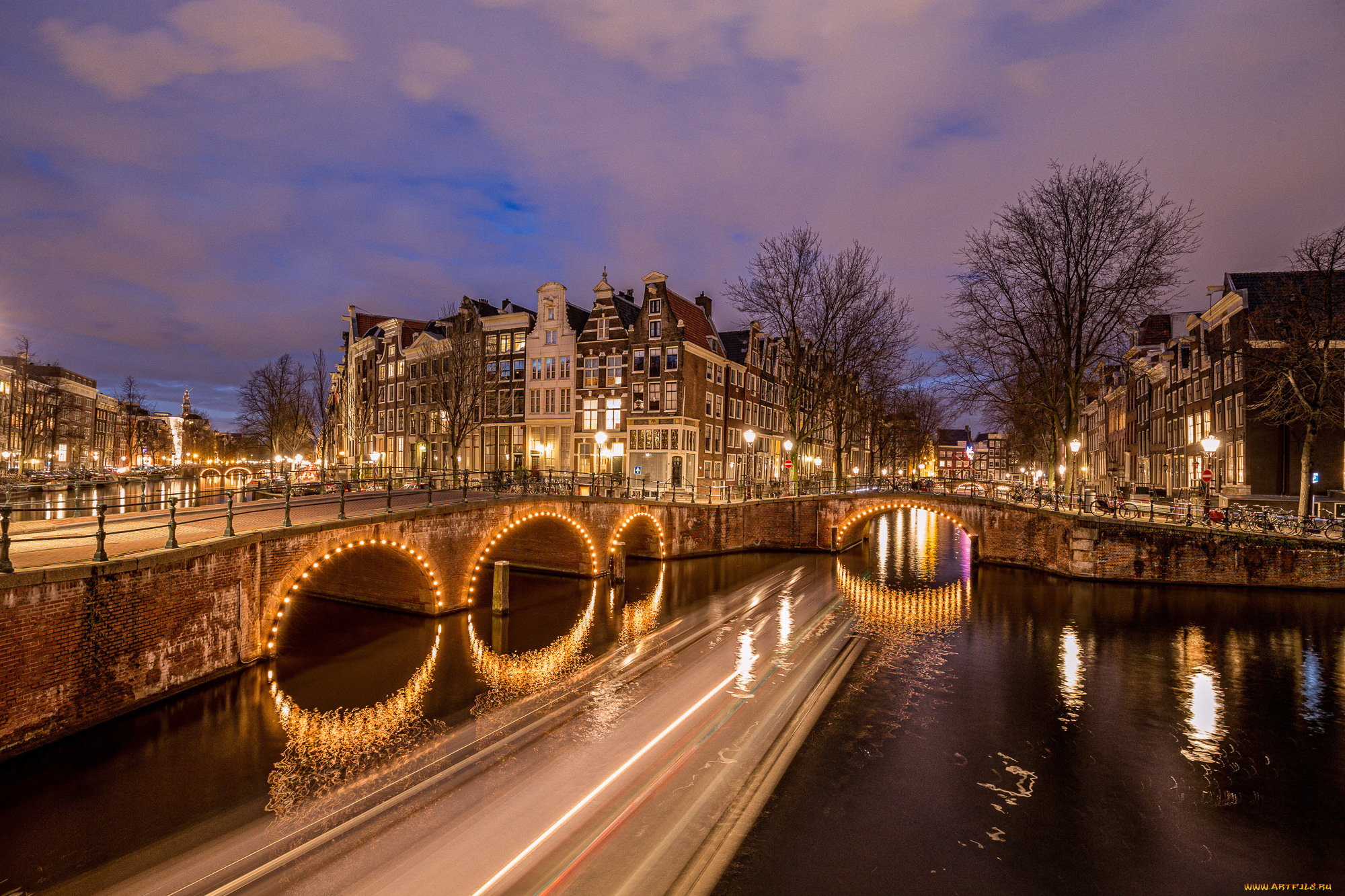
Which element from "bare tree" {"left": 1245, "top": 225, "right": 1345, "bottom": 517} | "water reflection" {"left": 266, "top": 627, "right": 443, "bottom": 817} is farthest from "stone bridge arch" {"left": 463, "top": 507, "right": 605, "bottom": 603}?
"bare tree" {"left": 1245, "top": 225, "right": 1345, "bottom": 517}

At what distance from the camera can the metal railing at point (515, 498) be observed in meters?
13.6

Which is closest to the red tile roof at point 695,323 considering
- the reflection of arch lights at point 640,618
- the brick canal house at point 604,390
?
the brick canal house at point 604,390

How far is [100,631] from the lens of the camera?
36.8ft

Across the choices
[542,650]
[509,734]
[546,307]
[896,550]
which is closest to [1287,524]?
[896,550]

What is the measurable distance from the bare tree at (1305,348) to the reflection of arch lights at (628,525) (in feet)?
85.6

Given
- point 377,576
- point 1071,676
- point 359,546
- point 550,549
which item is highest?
point 359,546

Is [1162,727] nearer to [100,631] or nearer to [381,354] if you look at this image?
[100,631]

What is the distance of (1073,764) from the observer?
11.9 metres

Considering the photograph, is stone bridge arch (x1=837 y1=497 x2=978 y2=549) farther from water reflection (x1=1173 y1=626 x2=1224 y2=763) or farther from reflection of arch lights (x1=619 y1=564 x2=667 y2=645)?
reflection of arch lights (x1=619 y1=564 x2=667 y2=645)

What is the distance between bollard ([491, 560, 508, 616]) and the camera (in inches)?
865

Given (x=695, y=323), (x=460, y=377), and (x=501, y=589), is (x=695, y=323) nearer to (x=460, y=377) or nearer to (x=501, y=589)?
(x=460, y=377)

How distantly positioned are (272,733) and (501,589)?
9665 millimetres

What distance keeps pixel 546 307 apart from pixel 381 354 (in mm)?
20839

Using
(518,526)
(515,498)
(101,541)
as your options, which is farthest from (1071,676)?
(101,541)
